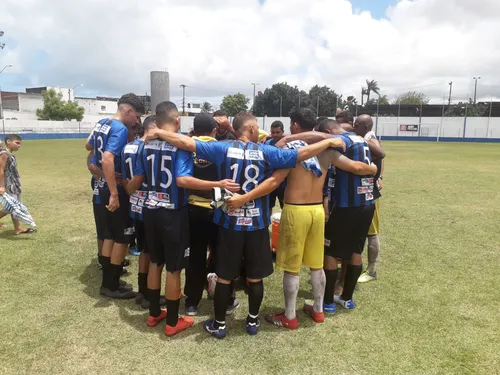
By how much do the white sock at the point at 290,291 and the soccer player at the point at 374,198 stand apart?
5.24 ft

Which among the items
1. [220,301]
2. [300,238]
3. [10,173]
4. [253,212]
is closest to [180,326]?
[220,301]

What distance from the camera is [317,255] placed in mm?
3875

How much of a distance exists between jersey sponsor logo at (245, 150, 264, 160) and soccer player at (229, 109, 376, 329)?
12.0 inches

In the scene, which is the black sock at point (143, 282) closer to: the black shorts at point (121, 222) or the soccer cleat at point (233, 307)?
the black shorts at point (121, 222)

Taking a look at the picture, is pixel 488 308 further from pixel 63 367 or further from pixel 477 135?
pixel 477 135

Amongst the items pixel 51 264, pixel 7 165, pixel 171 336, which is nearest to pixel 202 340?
pixel 171 336

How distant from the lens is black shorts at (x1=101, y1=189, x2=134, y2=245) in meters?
4.46

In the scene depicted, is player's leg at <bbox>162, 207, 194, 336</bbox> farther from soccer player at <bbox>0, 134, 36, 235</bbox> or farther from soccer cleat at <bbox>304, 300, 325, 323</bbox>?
soccer player at <bbox>0, 134, 36, 235</bbox>

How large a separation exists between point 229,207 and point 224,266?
2.08ft

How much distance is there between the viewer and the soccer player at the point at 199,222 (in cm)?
384

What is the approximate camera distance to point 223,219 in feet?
11.6

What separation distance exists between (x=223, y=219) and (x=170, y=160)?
777mm

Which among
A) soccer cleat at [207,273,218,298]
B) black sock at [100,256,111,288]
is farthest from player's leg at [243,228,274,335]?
black sock at [100,256,111,288]

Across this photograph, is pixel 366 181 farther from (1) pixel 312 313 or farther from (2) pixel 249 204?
(1) pixel 312 313
